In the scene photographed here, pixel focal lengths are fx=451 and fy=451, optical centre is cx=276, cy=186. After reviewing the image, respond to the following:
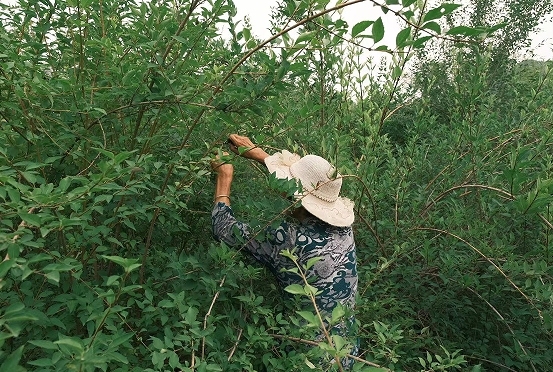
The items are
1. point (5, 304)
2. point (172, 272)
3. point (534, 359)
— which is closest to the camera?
point (5, 304)

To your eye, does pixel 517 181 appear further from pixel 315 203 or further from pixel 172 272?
pixel 172 272

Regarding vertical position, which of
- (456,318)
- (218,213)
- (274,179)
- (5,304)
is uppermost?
(274,179)

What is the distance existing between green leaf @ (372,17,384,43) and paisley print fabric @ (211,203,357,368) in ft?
2.88

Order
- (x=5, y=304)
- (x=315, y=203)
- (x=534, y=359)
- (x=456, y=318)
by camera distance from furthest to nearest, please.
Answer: (x=456, y=318) → (x=534, y=359) → (x=315, y=203) → (x=5, y=304)

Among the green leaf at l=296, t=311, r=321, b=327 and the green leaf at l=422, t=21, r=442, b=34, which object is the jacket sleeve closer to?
the green leaf at l=296, t=311, r=321, b=327

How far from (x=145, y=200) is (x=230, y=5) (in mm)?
891

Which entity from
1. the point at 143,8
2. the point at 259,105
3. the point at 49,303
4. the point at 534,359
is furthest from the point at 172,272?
the point at 534,359

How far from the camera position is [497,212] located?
9.28 feet

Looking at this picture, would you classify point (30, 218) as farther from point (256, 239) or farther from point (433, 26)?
point (433, 26)

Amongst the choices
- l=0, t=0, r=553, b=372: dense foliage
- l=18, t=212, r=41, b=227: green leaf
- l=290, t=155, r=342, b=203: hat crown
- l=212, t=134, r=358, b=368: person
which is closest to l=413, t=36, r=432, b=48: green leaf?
l=0, t=0, r=553, b=372: dense foliage

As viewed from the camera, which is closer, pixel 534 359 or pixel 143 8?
pixel 143 8

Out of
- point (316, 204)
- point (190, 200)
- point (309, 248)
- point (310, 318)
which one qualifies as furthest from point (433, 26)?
point (190, 200)

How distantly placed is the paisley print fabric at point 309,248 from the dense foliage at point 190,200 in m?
0.09

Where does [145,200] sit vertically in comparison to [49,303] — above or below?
above
